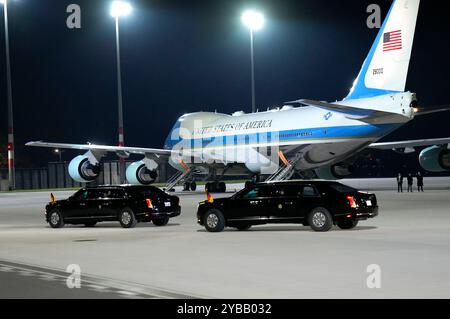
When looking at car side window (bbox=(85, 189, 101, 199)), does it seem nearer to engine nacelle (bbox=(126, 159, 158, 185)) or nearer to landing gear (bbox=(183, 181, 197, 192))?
engine nacelle (bbox=(126, 159, 158, 185))

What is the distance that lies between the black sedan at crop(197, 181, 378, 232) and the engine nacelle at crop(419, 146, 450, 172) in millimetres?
31654

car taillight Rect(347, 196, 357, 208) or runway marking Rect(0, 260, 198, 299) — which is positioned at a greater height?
car taillight Rect(347, 196, 357, 208)

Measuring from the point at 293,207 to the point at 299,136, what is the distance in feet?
75.8

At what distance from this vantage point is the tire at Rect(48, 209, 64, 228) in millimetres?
28781

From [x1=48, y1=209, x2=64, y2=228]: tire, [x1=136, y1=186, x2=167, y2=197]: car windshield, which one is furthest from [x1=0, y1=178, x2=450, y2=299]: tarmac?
[x1=48, y1=209, x2=64, y2=228]: tire

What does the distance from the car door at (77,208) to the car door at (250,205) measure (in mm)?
6141

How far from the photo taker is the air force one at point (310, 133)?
40.6 metres

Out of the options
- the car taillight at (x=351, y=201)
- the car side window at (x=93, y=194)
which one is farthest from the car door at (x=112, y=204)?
the car taillight at (x=351, y=201)

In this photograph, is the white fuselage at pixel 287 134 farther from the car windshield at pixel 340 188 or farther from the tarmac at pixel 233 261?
the car windshield at pixel 340 188

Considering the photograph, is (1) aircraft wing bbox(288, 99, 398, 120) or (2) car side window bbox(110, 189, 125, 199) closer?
(2) car side window bbox(110, 189, 125, 199)

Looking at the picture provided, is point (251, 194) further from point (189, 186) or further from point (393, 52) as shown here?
point (189, 186)

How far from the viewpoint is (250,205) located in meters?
24.5

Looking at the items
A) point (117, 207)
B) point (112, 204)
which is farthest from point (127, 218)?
point (112, 204)
